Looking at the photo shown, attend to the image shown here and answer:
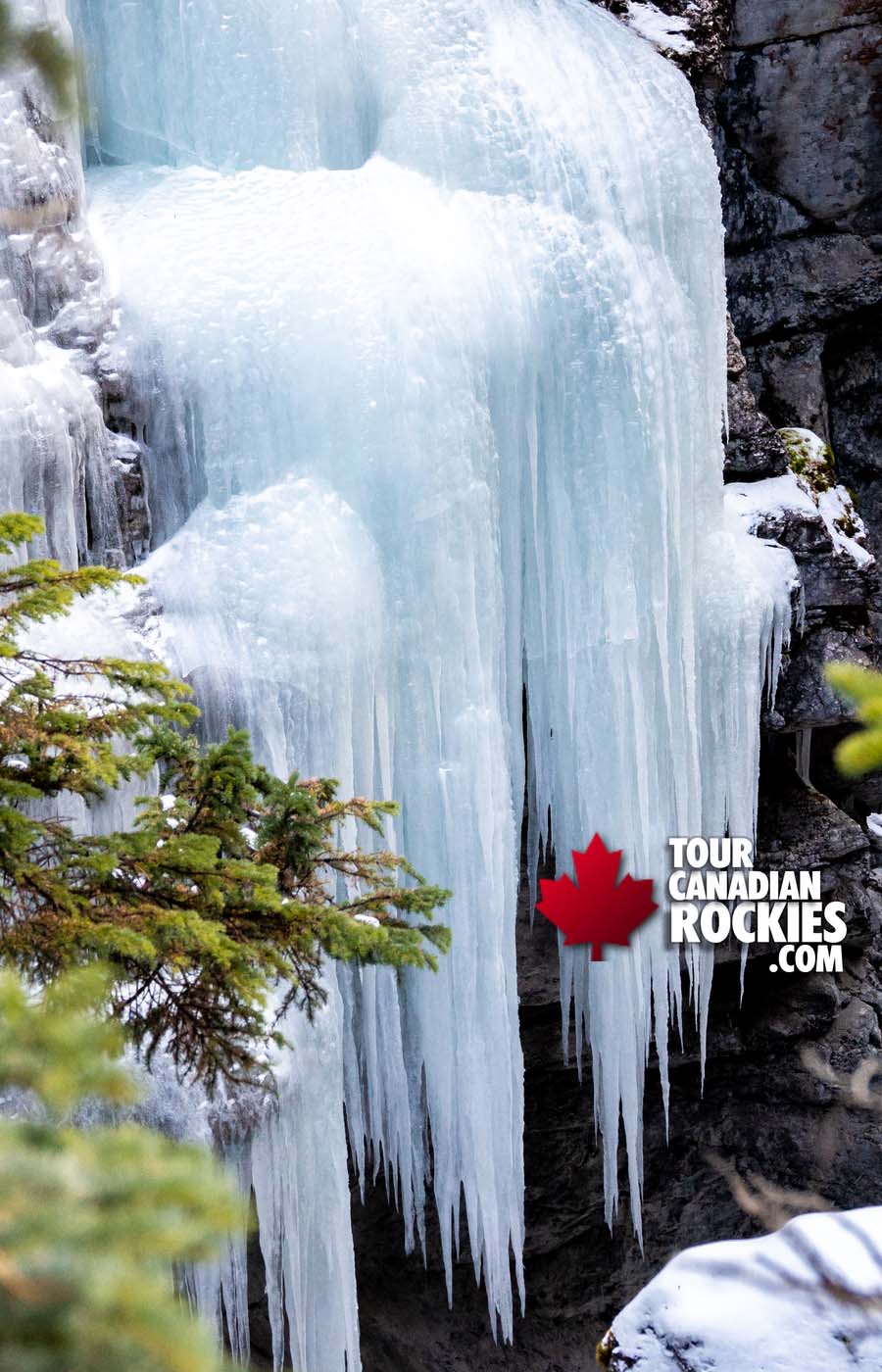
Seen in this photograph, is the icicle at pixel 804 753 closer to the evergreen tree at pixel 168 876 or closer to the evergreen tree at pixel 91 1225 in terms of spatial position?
the evergreen tree at pixel 168 876

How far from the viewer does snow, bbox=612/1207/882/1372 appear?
7.69ft

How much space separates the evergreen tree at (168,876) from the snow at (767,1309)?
2.53ft

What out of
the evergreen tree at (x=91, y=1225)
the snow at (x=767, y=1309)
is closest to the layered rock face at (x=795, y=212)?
the snow at (x=767, y=1309)

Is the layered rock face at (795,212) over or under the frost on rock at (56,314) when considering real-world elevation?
over

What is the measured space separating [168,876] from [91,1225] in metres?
1.41

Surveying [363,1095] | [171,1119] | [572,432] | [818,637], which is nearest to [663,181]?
[572,432]

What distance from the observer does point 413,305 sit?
165 inches

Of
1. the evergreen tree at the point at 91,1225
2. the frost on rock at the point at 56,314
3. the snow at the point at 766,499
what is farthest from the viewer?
the snow at the point at 766,499

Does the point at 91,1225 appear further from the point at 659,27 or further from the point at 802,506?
the point at 659,27

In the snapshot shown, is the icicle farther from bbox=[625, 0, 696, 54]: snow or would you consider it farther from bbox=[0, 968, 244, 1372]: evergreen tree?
bbox=[0, 968, 244, 1372]: evergreen tree

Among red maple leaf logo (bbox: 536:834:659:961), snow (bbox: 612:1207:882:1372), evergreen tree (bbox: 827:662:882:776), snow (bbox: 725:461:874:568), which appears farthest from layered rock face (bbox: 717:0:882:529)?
evergreen tree (bbox: 827:662:882:776)

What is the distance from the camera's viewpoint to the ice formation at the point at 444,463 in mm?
3949

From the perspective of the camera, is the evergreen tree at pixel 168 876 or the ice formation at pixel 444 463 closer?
the evergreen tree at pixel 168 876

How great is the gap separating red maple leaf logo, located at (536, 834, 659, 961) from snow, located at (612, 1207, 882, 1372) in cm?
224
